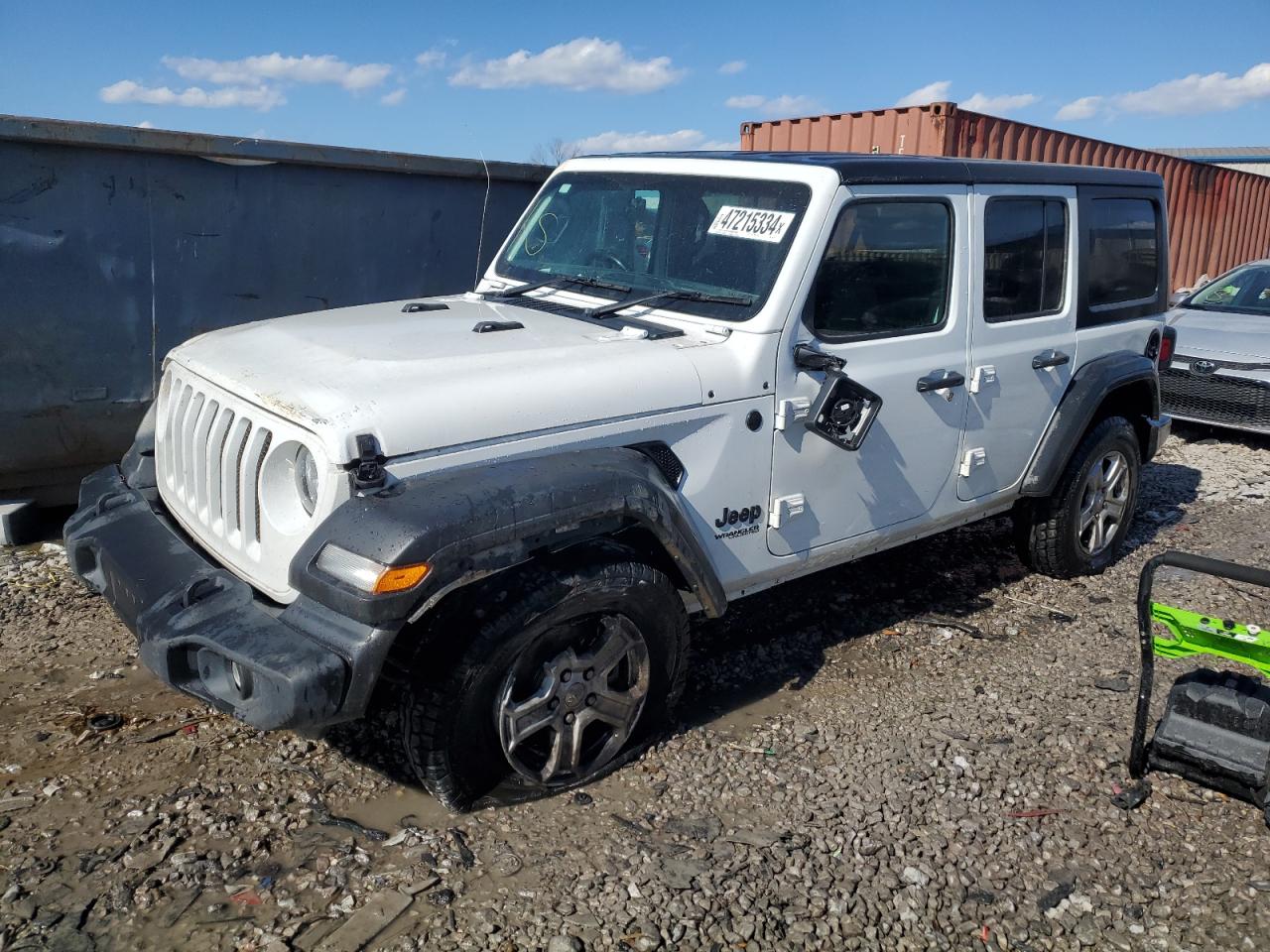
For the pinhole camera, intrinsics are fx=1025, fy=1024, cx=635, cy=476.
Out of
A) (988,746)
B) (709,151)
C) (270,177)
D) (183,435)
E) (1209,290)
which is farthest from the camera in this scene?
(1209,290)

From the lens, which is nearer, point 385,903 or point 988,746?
point 385,903

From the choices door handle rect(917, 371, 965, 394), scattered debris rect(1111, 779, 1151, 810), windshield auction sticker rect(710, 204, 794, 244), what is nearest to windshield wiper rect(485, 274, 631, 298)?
windshield auction sticker rect(710, 204, 794, 244)

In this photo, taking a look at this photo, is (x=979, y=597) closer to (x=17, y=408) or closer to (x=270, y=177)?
(x=270, y=177)

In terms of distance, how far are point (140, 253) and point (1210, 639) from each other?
524 centimetres

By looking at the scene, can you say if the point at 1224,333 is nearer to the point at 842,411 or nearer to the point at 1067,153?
the point at 1067,153

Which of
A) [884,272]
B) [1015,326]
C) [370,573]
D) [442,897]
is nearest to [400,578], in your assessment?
[370,573]

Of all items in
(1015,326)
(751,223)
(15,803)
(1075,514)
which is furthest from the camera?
(1075,514)

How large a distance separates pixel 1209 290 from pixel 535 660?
8577mm

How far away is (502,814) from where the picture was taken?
10.2ft

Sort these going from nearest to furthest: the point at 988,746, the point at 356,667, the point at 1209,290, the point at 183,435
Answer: the point at 356,667 → the point at 183,435 → the point at 988,746 → the point at 1209,290

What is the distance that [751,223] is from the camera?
144 inches

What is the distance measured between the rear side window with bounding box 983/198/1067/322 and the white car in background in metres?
3.97

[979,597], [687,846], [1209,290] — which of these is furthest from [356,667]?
[1209,290]

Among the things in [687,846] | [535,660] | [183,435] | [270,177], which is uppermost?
[270,177]
